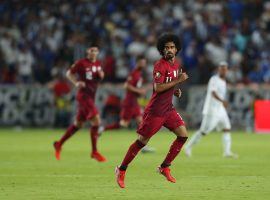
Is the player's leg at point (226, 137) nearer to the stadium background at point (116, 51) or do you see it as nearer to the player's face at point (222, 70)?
the player's face at point (222, 70)

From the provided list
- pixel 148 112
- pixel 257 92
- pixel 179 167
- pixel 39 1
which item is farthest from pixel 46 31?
pixel 148 112

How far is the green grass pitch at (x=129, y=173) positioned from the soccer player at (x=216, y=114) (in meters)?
0.42

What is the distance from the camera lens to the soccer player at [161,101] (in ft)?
46.0

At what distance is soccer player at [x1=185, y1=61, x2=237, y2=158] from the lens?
2133 cm

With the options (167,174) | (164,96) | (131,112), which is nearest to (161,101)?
(164,96)

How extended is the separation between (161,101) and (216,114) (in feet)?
24.4

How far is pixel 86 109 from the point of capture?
20016 mm

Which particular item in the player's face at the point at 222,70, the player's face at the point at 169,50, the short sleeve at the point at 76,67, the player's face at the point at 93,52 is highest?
the player's face at the point at 169,50

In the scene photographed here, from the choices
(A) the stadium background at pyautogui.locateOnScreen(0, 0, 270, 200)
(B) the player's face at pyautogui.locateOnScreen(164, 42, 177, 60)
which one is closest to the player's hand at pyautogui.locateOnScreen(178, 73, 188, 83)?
(B) the player's face at pyautogui.locateOnScreen(164, 42, 177, 60)

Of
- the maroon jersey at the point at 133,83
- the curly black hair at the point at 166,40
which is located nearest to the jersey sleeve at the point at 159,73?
the curly black hair at the point at 166,40

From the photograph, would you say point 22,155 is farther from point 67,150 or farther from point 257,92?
point 257,92

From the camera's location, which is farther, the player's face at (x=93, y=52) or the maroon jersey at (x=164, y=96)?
the player's face at (x=93, y=52)

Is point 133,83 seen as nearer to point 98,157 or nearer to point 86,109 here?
point 86,109

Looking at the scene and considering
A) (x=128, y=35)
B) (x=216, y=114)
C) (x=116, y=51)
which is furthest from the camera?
(x=128, y=35)
